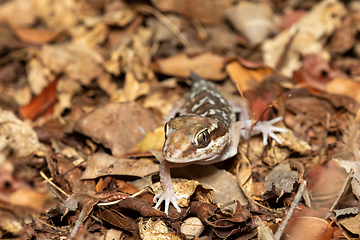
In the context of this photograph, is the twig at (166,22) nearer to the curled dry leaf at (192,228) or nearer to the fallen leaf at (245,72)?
the fallen leaf at (245,72)

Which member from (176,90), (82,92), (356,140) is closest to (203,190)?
(356,140)

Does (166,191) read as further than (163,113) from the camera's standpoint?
No

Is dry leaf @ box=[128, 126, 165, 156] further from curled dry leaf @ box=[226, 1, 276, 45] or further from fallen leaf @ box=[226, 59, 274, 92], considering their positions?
curled dry leaf @ box=[226, 1, 276, 45]

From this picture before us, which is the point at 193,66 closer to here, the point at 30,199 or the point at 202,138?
the point at 202,138

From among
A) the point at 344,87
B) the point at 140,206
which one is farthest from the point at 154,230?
the point at 344,87

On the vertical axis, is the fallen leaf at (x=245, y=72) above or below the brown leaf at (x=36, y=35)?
below

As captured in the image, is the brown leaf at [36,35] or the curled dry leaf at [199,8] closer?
the brown leaf at [36,35]

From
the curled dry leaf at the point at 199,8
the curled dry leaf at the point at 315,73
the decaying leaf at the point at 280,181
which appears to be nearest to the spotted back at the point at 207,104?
the decaying leaf at the point at 280,181
